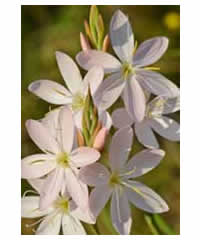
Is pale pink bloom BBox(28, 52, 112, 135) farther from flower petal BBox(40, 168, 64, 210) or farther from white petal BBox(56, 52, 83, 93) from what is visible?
flower petal BBox(40, 168, 64, 210)

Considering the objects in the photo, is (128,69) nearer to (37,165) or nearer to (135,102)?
(135,102)

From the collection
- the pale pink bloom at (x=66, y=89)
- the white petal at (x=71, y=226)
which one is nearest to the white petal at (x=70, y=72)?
the pale pink bloom at (x=66, y=89)

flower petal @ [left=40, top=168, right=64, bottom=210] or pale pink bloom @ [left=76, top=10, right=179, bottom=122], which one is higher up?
pale pink bloom @ [left=76, top=10, right=179, bottom=122]

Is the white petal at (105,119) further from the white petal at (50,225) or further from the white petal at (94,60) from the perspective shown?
the white petal at (50,225)

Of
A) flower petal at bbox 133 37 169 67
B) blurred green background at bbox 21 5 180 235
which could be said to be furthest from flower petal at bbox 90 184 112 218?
blurred green background at bbox 21 5 180 235

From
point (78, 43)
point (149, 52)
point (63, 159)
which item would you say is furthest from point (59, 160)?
point (78, 43)
